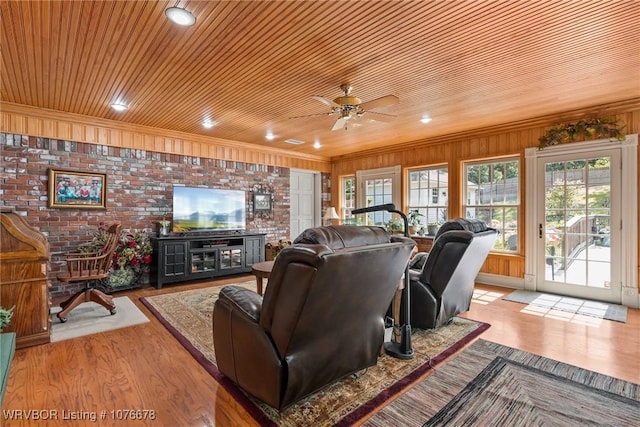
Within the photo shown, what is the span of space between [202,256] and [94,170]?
2032 millimetres

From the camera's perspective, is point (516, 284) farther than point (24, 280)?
Yes

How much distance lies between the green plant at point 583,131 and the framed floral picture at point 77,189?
21.5ft

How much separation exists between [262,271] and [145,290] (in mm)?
2417

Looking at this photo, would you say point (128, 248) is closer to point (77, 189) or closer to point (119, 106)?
point (77, 189)

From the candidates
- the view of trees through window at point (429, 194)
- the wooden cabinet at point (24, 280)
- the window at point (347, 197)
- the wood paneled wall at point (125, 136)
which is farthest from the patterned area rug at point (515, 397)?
the window at point (347, 197)

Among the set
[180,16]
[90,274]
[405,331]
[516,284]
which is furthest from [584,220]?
[90,274]

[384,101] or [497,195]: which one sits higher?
[384,101]

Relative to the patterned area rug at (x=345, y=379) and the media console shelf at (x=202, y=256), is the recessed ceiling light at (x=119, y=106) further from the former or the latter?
the patterned area rug at (x=345, y=379)

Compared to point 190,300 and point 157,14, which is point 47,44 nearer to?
point 157,14

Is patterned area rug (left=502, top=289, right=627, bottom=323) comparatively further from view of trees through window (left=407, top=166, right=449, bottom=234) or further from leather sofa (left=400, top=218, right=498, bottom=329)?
view of trees through window (left=407, top=166, right=449, bottom=234)

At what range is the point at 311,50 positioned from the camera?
264 centimetres

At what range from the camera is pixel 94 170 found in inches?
181

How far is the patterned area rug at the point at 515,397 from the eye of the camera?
1.78 metres

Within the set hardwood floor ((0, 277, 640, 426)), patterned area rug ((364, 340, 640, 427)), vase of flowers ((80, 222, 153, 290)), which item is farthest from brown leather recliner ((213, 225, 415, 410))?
vase of flowers ((80, 222, 153, 290))
